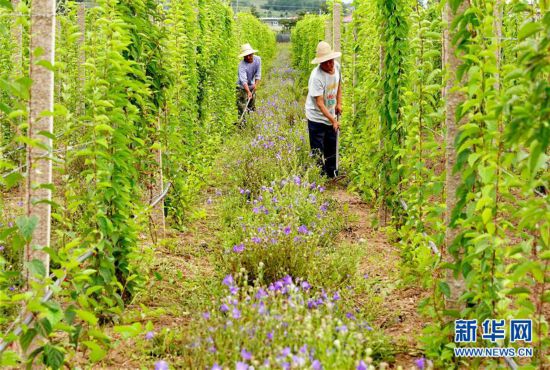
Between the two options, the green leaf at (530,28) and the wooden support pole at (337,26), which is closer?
the green leaf at (530,28)

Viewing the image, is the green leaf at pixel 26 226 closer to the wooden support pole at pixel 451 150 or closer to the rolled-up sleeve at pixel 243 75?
the wooden support pole at pixel 451 150

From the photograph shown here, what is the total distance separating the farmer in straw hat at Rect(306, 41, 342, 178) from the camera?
7.81 m

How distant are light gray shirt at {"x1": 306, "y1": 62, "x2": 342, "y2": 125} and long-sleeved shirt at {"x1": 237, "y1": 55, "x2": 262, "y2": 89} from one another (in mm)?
4467

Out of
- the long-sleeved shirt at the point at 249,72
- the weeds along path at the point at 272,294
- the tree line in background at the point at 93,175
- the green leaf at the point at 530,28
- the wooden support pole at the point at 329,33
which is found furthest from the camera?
the long-sleeved shirt at the point at 249,72

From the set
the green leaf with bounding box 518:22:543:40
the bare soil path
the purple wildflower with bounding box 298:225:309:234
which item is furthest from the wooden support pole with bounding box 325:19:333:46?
the green leaf with bounding box 518:22:543:40

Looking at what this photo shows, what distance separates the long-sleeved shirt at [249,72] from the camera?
1255 centimetres

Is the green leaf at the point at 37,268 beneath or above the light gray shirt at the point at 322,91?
beneath

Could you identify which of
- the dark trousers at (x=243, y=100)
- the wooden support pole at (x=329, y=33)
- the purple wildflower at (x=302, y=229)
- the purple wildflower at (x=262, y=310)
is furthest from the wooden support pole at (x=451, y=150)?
the dark trousers at (x=243, y=100)

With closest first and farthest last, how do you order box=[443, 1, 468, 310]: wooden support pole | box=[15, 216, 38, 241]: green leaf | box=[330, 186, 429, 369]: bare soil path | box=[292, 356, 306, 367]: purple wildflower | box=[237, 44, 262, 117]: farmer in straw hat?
1. box=[292, 356, 306, 367]: purple wildflower
2. box=[15, 216, 38, 241]: green leaf
3. box=[443, 1, 468, 310]: wooden support pole
4. box=[330, 186, 429, 369]: bare soil path
5. box=[237, 44, 262, 117]: farmer in straw hat

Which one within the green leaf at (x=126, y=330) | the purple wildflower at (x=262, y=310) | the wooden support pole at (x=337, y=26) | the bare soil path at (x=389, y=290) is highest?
the wooden support pole at (x=337, y=26)

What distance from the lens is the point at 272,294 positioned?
330cm

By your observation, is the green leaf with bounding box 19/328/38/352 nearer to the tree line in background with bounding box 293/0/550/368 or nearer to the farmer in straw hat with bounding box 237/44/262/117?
the tree line in background with bounding box 293/0/550/368

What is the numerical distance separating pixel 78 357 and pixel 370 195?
13.7ft

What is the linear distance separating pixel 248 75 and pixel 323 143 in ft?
15.9
